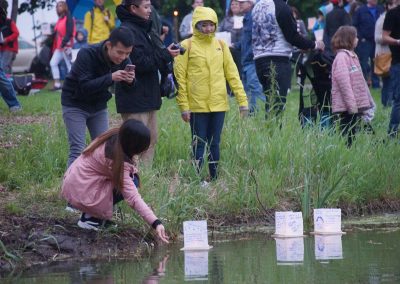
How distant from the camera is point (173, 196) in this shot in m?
9.48

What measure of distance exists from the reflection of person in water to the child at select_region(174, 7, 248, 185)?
2.82 metres

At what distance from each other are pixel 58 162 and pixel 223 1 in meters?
20.2

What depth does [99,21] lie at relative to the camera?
2153cm

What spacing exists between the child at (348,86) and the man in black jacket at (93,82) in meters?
3.24

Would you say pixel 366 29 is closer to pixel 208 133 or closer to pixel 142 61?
pixel 208 133

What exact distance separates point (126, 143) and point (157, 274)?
1068mm

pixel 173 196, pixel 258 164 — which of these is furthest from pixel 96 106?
pixel 258 164

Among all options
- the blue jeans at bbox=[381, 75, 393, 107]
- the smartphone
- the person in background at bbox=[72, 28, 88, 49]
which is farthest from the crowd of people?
the person in background at bbox=[72, 28, 88, 49]

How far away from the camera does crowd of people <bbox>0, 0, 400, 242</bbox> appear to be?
855 centimetres

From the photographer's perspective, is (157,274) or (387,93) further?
(387,93)

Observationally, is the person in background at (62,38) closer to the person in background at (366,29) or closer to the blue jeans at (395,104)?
the person in background at (366,29)

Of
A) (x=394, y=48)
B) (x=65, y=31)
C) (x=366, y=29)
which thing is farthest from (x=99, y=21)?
(x=394, y=48)

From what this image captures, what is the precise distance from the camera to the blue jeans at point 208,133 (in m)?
10.9

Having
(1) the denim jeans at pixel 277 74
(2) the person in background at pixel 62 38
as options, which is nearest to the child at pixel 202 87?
(1) the denim jeans at pixel 277 74
